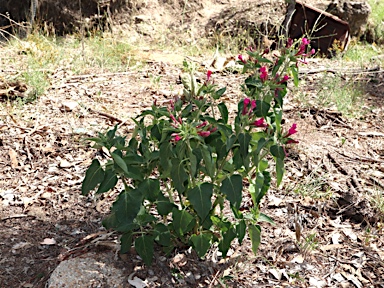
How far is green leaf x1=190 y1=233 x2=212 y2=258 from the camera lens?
279 cm

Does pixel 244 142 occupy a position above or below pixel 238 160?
above

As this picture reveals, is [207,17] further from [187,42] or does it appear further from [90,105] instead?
[90,105]

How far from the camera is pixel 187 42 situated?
7754 millimetres

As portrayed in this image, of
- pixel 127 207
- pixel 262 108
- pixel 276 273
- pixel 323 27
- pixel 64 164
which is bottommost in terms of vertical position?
pixel 64 164

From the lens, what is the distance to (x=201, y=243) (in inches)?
110

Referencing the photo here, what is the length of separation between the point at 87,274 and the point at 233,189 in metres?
0.96

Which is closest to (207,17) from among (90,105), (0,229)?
(90,105)

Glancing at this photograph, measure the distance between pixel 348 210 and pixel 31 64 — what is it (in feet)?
11.5

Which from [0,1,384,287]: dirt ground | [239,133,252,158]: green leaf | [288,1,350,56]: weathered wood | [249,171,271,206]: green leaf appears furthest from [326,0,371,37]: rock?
[239,133,252,158]: green leaf

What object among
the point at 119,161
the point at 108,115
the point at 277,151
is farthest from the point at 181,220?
the point at 108,115

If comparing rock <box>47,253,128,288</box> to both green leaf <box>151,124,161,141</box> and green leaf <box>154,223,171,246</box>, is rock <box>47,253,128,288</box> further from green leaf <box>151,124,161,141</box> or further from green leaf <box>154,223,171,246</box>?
green leaf <box>151,124,161,141</box>

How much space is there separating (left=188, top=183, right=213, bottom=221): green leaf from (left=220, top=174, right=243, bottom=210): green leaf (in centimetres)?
8

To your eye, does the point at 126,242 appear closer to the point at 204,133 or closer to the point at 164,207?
the point at 164,207

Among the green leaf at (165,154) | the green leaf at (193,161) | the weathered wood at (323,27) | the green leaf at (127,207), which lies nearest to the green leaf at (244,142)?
the green leaf at (193,161)
